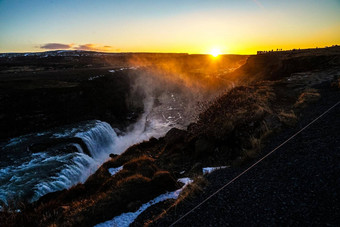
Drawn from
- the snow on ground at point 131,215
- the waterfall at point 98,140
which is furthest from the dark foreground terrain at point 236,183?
the waterfall at point 98,140

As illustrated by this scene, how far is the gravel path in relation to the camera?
16.4 ft

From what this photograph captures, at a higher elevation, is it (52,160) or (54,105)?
(54,105)

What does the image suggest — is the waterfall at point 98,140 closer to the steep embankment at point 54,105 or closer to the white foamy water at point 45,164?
the white foamy water at point 45,164

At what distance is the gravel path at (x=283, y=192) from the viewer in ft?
16.4

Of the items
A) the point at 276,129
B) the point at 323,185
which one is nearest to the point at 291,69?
the point at 276,129

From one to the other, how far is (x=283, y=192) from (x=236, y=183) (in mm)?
1507

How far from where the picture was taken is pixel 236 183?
7.00 m

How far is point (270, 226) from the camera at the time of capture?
4867mm

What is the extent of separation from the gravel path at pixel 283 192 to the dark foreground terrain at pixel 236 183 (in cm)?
2

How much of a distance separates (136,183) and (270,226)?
18.0 feet

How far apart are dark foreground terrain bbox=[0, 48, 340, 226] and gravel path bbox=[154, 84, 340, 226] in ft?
0.07

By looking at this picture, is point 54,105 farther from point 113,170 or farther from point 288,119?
point 288,119

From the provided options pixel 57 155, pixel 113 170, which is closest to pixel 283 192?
pixel 113 170

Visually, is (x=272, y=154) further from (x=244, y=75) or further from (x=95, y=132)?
(x=244, y=75)
